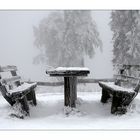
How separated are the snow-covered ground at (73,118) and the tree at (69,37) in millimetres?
11077

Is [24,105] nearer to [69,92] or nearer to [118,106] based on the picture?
[69,92]

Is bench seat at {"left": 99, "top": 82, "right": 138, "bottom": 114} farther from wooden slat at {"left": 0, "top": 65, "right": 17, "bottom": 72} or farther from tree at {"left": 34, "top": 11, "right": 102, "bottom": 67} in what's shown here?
tree at {"left": 34, "top": 11, "right": 102, "bottom": 67}

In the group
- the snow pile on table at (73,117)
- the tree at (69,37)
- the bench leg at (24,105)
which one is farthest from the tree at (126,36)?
the bench leg at (24,105)

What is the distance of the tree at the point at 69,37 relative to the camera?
→ 672 inches

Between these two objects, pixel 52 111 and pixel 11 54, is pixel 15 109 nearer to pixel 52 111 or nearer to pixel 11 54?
pixel 52 111

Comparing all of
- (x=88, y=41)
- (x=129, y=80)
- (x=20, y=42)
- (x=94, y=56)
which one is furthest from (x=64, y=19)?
(x=129, y=80)

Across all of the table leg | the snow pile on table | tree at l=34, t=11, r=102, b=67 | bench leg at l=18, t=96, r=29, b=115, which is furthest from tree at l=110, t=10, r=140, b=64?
bench leg at l=18, t=96, r=29, b=115

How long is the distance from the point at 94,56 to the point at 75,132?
15007mm

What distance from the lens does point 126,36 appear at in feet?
48.6

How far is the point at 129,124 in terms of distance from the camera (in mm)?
4637

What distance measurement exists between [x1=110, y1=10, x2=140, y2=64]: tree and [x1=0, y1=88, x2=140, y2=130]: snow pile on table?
873cm

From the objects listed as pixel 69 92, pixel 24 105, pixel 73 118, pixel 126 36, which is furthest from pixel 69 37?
pixel 73 118

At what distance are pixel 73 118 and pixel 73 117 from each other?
6 centimetres

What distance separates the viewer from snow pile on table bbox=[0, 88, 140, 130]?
4.55 metres
